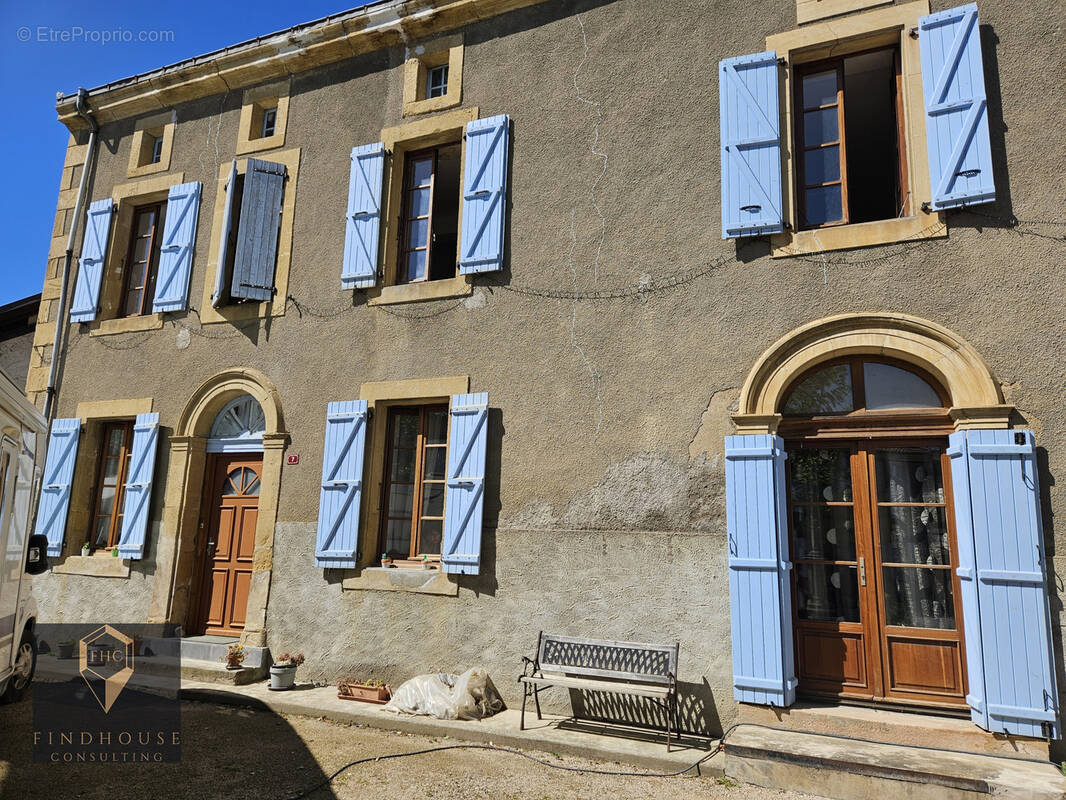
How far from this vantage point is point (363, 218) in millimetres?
7156

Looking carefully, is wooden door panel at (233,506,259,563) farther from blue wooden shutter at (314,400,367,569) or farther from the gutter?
the gutter

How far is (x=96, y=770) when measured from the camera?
4.57 meters

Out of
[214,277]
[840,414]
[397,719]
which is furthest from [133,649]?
[840,414]

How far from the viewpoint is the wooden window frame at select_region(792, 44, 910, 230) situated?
5547 millimetres

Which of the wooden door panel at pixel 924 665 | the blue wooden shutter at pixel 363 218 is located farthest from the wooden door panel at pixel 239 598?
the wooden door panel at pixel 924 665

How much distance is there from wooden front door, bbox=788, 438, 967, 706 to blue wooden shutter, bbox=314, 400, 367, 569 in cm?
367

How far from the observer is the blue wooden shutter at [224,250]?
759cm

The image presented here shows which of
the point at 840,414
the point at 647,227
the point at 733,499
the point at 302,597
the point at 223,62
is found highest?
the point at 223,62

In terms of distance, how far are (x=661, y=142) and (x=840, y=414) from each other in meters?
2.65

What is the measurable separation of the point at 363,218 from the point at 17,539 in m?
3.94

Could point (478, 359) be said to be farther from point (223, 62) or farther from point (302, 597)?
point (223, 62)

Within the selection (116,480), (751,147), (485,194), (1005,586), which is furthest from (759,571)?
(116,480)

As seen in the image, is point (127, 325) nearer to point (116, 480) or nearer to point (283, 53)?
point (116, 480)

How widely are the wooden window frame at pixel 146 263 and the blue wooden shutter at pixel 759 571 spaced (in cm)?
682
